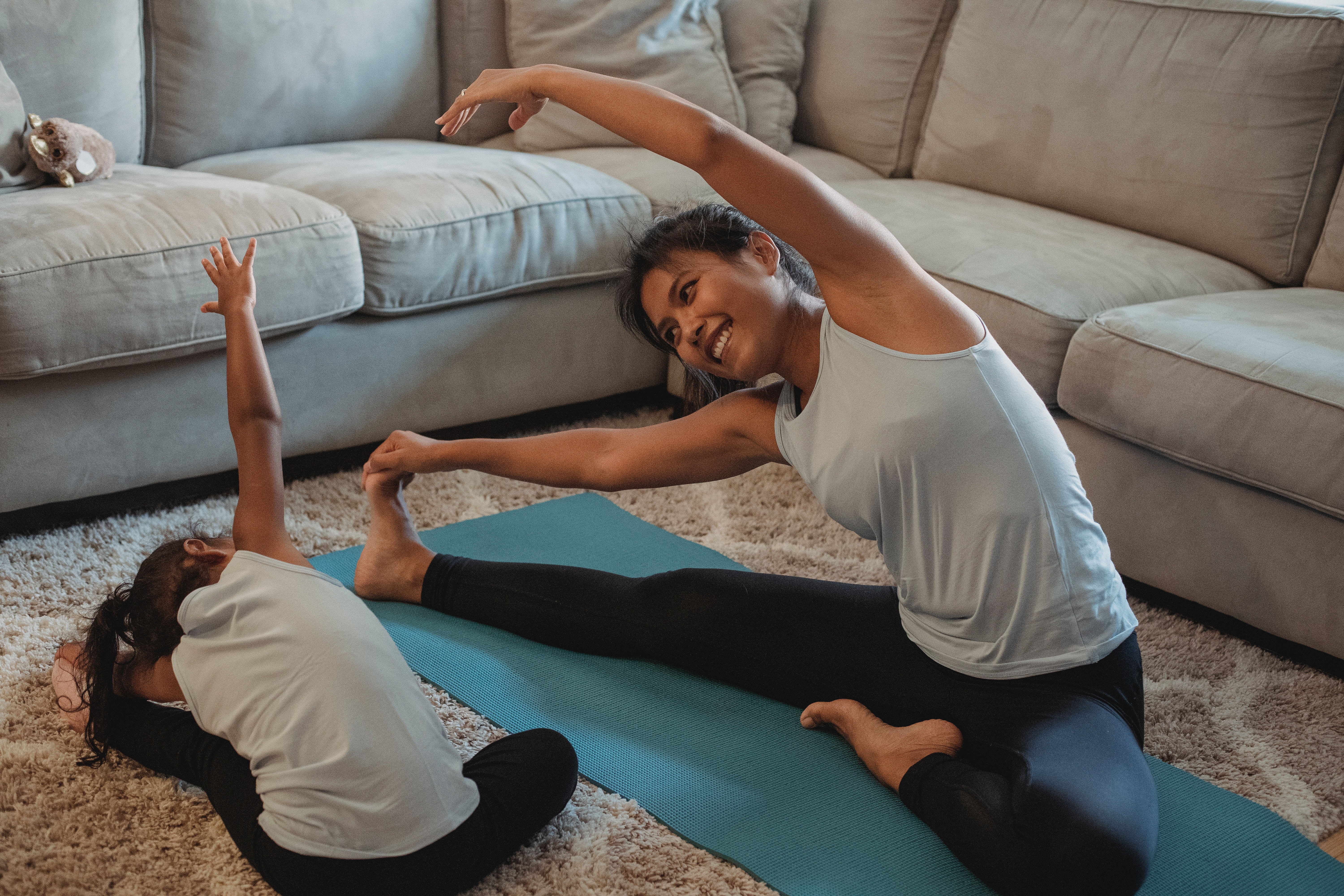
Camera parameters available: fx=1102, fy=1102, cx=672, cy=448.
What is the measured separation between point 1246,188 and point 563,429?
1355 mm

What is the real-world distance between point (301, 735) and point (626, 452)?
588 mm

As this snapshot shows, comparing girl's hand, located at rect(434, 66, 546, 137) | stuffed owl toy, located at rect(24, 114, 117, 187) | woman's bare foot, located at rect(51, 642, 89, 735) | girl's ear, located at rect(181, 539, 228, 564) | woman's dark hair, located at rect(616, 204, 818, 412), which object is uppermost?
girl's hand, located at rect(434, 66, 546, 137)

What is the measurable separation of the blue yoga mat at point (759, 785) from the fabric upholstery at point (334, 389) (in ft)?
1.30

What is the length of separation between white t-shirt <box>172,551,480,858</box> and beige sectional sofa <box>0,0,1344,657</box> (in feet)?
2.37

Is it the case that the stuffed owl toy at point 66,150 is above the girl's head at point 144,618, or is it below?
above

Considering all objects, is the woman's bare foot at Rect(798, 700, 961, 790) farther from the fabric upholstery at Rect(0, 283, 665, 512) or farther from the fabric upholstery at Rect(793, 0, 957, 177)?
the fabric upholstery at Rect(793, 0, 957, 177)

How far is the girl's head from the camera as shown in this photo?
1.14 meters

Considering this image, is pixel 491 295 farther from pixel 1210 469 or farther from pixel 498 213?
pixel 1210 469

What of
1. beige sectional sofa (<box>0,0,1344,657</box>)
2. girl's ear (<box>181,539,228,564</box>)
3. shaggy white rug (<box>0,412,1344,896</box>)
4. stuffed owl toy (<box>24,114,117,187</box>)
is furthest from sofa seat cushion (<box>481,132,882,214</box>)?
girl's ear (<box>181,539,228,564</box>)

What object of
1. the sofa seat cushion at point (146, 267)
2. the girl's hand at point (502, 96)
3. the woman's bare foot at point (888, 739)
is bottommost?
the woman's bare foot at point (888, 739)

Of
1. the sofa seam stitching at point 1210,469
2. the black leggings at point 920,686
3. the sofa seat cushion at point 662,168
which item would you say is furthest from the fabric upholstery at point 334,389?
the sofa seam stitching at point 1210,469

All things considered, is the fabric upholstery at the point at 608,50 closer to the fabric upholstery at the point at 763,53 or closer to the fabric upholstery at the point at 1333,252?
the fabric upholstery at the point at 763,53

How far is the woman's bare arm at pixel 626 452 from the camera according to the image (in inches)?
53.2

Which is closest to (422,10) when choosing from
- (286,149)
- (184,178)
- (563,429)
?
(286,149)
